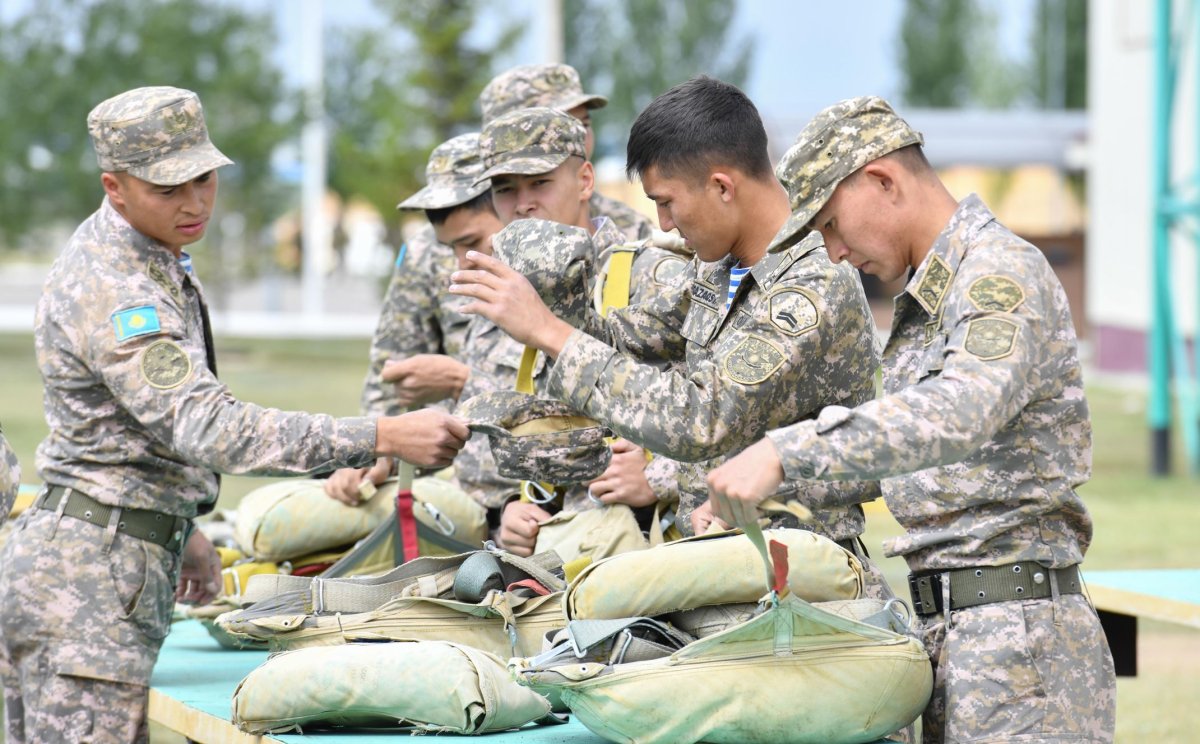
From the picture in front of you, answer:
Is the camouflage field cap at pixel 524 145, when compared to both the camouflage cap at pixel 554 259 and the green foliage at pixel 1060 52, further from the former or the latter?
the green foliage at pixel 1060 52

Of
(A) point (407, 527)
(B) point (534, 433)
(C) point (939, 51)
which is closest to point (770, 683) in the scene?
(B) point (534, 433)

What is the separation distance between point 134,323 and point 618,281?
133cm

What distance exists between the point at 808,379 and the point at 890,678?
669 millimetres

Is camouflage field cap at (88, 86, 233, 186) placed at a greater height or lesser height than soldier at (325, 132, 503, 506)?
greater

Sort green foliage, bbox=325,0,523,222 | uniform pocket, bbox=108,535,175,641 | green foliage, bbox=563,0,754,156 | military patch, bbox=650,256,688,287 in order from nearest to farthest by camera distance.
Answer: uniform pocket, bbox=108,535,175,641
military patch, bbox=650,256,688,287
green foliage, bbox=325,0,523,222
green foliage, bbox=563,0,754,156

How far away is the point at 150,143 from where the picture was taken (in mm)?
4234

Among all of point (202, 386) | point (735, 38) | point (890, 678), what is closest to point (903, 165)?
point (890, 678)

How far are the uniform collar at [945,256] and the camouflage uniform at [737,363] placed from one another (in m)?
0.30

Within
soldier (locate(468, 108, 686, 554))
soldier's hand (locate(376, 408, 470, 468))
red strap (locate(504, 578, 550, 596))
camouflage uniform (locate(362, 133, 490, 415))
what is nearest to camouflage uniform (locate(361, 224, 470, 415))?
camouflage uniform (locate(362, 133, 490, 415))

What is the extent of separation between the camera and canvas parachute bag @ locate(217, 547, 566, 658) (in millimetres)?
3857

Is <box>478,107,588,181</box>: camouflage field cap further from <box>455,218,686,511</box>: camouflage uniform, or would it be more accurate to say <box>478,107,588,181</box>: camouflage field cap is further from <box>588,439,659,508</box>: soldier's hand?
<box>588,439,659,508</box>: soldier's hand

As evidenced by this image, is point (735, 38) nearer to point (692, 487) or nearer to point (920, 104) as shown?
point (920, 104)

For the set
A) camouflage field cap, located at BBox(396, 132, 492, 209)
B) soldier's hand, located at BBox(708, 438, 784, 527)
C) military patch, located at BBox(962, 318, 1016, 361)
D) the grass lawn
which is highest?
camouflage field cap, located at BBox(396, 132, 492, 209)

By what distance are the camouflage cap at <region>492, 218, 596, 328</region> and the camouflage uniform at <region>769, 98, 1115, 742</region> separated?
1.96 ft
